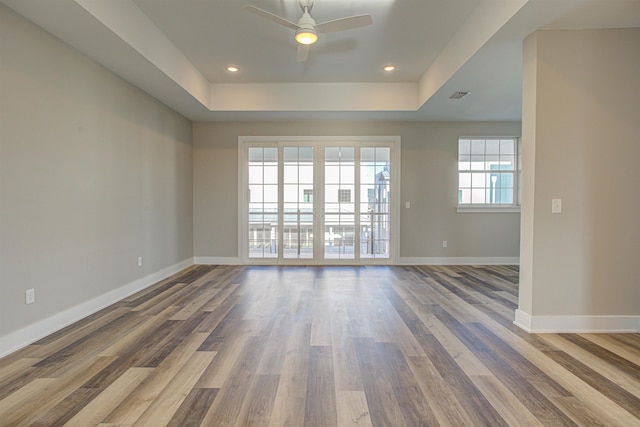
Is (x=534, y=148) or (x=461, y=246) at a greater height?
(x=534, y=148)

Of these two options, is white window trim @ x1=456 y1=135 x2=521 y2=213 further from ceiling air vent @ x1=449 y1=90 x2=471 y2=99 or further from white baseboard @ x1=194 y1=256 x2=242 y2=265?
white baseboard @ x1=194 y1=256 x2=242 y2=265

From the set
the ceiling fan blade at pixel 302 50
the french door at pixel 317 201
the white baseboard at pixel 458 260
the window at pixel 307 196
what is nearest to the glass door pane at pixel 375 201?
the french door at pixel 317 201

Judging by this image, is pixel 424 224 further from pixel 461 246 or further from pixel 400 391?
pixel 400 391

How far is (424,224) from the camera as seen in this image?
5832 mm

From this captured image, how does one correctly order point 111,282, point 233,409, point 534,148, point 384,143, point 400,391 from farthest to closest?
point 384,143 → point 111,282 → point 534,148 → point 400,391 → point 233,409

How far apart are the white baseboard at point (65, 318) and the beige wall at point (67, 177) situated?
0.05 meters

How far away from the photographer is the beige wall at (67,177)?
2.41 metres

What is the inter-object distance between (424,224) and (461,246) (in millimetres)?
805

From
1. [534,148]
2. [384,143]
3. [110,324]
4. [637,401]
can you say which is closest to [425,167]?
[384,143]

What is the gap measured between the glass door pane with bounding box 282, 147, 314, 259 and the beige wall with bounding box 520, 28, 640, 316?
370cm

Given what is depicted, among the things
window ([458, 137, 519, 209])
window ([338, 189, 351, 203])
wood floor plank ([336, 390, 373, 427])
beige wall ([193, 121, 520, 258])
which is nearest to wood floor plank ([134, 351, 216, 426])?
wood floor plank ([336, 390, 373, 427])

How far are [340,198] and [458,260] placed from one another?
2.47m

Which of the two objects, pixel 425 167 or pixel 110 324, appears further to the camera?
pixel 425 167

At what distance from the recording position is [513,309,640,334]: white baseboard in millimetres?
2797
